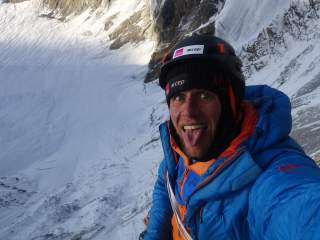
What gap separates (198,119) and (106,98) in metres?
21.0

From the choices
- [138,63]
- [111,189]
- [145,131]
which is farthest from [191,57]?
[138,63]

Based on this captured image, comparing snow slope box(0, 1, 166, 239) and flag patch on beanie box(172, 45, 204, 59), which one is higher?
flag patch on beanie box(172, 45, 204, 59)

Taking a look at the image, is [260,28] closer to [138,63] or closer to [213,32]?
[213,32]

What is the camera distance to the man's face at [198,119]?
2059 millimetres

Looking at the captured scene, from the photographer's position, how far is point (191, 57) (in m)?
2.08

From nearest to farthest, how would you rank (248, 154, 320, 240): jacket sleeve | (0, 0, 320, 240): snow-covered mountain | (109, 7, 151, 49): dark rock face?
1. (248, 154, 320, 240): jacket sleeve
2. (0, 0, 320, 240): snow-covered mountain
3. (109, 7, 151, 49): dark rock face

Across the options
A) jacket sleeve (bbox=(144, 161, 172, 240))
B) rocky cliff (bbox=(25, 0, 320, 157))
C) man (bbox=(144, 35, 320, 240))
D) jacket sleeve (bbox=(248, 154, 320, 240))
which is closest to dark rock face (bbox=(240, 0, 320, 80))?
rocky cliff (bbox=(25, 0, 320, 157))

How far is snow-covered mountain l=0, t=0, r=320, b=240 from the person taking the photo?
10250 millimetres

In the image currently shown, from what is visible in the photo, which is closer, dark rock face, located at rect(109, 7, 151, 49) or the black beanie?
the black beanie

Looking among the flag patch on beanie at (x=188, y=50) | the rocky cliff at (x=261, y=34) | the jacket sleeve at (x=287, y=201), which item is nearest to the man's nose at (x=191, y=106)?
the flag patch on beanie at (x=188, y=50)

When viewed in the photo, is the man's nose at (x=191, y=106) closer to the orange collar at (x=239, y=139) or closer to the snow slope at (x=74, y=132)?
the orange collar at (x=239, y=139)

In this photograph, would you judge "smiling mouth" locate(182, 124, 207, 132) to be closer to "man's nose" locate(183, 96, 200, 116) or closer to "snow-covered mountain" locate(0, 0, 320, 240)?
"man's nose" locate(183, 96, 200, 116)

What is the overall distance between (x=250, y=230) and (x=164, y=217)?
880 millimetres

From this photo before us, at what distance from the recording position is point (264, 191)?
1636 millimetres
